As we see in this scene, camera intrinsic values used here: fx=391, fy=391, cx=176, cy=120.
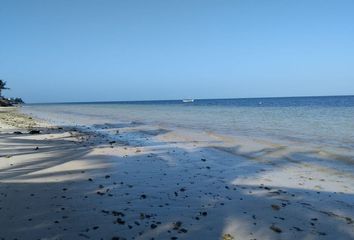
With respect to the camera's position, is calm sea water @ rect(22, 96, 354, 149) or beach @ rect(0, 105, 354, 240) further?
calm sea water @ rect(22, 96, 354, 149)

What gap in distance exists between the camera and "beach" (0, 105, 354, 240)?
6.45 m

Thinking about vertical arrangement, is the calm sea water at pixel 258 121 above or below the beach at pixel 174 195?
below

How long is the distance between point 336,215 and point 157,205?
11.6 ft

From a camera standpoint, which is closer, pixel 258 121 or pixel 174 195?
pixel 174 195

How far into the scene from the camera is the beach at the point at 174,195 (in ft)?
21.1

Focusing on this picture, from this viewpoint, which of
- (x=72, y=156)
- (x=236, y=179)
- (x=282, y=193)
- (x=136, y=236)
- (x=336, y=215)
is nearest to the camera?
(x=136, y=236)

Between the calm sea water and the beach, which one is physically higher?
the beach

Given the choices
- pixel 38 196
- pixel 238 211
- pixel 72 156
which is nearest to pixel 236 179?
pixel 238 211

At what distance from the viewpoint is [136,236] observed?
6.02 m

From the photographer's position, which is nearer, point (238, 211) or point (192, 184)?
point (238, 211)

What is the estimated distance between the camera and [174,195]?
883cm

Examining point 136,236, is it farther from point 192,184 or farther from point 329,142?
point 329,142

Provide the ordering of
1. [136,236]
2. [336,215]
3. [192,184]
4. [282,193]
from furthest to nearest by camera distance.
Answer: [192,184] < [282,193] < [336,215] < [136,236]

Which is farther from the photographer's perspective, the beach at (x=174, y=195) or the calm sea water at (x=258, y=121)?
the calm sea water at (x=258, y=121)
